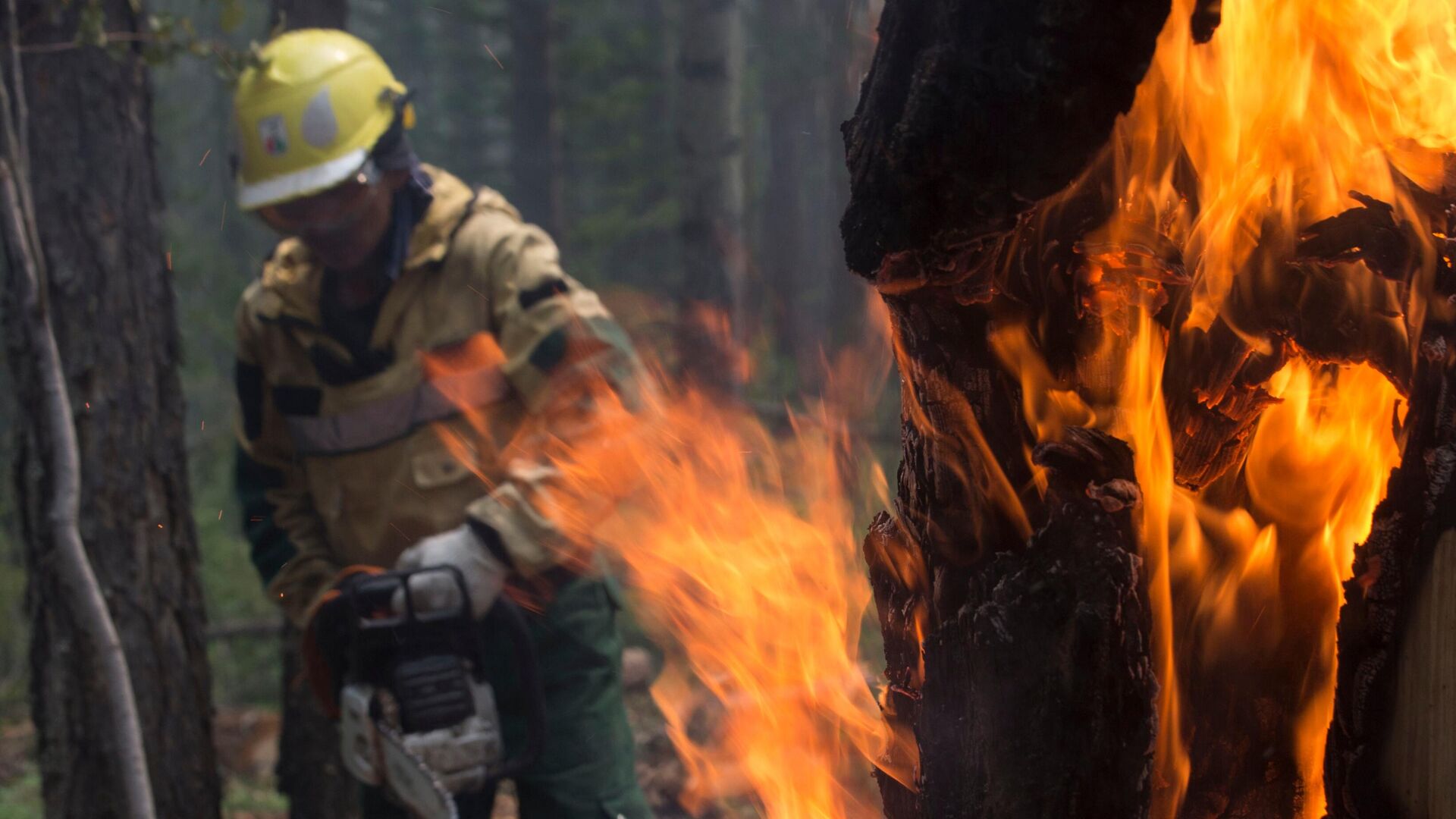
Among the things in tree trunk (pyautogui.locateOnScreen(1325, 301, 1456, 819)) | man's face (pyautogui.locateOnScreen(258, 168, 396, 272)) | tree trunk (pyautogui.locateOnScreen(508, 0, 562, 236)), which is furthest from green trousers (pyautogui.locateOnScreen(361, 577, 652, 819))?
tree trunk (pyautogui.locateOnScreen(508, 0, 562, 236))

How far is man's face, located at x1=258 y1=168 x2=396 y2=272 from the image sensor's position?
351cm

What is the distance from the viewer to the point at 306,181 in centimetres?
351

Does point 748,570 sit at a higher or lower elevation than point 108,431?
higher

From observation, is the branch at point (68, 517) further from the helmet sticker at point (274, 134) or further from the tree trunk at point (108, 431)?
the tree trunk at point (108, 431)

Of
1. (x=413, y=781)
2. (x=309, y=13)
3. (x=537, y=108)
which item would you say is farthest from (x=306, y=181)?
(x=537, y=108)

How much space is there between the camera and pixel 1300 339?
1.66m

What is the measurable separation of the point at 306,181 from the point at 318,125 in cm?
21


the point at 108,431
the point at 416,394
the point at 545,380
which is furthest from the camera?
the point at 108,431

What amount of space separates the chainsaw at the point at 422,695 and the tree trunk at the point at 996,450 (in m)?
1.62

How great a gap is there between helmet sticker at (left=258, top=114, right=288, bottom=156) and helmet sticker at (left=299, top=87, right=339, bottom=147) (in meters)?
0.06

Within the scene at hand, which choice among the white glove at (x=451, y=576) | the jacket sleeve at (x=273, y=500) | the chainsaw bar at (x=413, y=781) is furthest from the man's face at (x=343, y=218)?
the chainsaw bar at (x=413, y=781)

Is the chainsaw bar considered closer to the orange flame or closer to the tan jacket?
the tan jacket

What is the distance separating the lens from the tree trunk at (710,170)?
8.73 metres

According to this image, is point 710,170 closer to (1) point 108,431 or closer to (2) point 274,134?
(2) point 274,134
